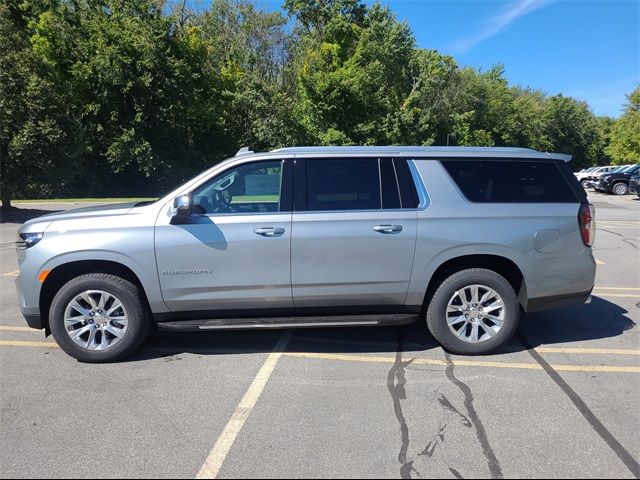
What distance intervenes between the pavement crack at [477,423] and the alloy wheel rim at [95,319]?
290 centimetres

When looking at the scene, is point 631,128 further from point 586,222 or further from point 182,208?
point 182,208

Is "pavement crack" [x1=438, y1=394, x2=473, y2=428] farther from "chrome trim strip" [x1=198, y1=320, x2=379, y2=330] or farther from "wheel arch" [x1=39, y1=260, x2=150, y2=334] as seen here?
"wheel arch" [x1=39, y1=260, x2=150, y2=334]

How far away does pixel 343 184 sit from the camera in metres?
4.62

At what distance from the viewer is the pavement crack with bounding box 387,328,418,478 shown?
9.77 ft

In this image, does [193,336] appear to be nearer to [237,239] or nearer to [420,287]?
[237,239]

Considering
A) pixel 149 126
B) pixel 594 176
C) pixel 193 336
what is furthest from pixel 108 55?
pixel 594 176

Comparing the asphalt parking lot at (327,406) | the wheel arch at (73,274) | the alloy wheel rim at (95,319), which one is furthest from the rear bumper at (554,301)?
the alloy wheel rim at (95,319)

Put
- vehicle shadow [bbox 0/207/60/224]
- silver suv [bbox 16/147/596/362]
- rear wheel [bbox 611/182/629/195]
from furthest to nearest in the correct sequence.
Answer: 1. rear wheel [bbox 611/182/629/195]
2. vehicle shadow [bbox 0/207/60/224]
3. silver suv [bbox 16/147/596/362]

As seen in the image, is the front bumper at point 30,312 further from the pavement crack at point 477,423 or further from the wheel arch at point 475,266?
the pavement crack at point 477,423

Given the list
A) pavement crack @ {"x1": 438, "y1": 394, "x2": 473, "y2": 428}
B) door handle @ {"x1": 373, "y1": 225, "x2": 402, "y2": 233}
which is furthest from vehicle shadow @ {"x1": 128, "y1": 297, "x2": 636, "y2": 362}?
door handle @ {"x1": 373, "y1": 225, "x2": 402, "y2": 233}

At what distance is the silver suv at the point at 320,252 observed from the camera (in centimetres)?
439

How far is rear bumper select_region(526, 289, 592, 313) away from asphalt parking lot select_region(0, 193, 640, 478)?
0.45 meters

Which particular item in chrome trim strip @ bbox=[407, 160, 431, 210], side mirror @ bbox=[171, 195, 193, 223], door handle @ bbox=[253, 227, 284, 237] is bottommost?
door handle @ bbox=[253, 227, 284, 237]

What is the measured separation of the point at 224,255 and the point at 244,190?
0.66 metres
